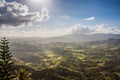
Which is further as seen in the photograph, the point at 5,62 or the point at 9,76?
the point at 9,76

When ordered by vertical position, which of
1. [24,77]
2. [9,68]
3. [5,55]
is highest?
[5,55]

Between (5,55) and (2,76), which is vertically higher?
(5,55)

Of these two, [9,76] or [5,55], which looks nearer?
[5,55]

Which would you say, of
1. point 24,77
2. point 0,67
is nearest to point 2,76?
point 0,67

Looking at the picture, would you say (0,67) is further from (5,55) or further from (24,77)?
(24,77)

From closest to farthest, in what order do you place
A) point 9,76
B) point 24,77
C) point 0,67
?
point 0,67 < point 9,76 < point 24,77

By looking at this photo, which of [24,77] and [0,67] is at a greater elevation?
[0,67]

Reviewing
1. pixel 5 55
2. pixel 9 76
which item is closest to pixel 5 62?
pixel 5 55

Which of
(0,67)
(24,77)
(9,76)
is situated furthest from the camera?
(24,77)

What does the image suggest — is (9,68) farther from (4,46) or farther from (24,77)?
(24,77)
